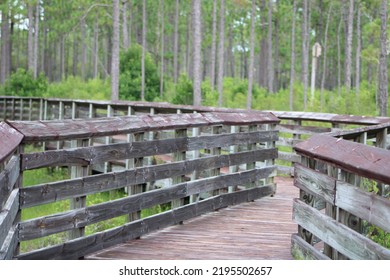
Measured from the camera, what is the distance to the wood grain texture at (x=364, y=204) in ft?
11.4

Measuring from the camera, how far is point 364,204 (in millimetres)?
3785

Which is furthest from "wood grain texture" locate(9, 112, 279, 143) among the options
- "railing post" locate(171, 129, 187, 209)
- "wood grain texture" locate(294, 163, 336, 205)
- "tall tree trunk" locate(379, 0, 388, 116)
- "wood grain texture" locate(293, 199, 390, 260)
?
"tall tree trunk" locate(379, 0, 388, 116)

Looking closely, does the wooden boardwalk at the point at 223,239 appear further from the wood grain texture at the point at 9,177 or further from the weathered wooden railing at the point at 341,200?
the wood grain texture at the point at 9,177

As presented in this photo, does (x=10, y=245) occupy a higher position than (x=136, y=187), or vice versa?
(x=136, y=187)

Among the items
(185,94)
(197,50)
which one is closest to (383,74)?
(197,50)

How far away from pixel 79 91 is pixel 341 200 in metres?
26.1

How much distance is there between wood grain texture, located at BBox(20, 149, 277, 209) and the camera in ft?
15.5

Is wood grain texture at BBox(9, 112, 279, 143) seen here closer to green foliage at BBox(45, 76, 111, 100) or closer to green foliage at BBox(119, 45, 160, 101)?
green foliage at BBox(119, 45, 160, 101)

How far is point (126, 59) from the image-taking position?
25891 millimetres

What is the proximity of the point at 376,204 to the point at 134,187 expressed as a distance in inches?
117

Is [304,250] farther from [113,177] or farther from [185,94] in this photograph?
[185,94]

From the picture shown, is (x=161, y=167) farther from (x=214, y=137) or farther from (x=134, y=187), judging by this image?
(x=214, y=137)
